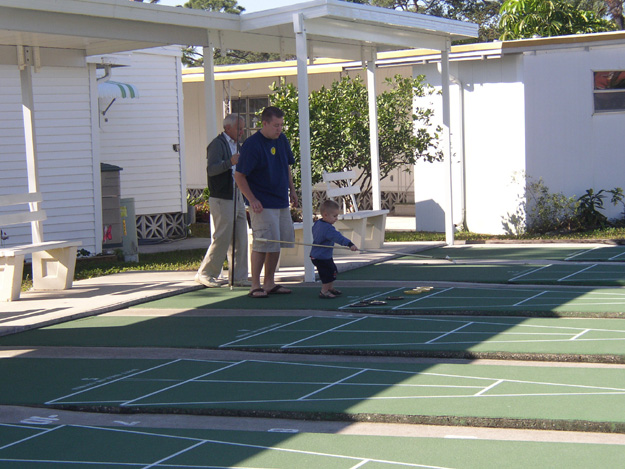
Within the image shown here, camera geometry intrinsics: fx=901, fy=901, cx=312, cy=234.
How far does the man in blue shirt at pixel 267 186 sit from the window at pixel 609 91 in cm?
719

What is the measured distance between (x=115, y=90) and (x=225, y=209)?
598 cm

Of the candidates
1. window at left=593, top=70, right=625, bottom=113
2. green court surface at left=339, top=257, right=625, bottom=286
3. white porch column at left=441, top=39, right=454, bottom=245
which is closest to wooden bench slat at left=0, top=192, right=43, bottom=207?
green court surface at left=339, top=257, right=625, bottom=286

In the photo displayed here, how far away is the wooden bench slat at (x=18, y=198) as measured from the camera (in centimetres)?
900

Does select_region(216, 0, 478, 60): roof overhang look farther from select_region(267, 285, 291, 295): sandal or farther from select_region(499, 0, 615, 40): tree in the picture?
select_region(499, 0, 615, 40): tree

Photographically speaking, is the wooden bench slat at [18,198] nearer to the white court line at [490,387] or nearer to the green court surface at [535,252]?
the green court surface at [535,252]

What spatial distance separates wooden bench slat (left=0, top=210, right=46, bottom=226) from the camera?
894 cm

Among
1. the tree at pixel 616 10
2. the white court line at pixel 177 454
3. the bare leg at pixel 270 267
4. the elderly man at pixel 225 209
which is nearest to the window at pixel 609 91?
the elderly man at pixel 225 209

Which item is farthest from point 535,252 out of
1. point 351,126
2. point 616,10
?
point 616,10

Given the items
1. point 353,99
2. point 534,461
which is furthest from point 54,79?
point 534,461

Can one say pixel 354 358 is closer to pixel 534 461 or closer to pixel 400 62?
pixel 534 461

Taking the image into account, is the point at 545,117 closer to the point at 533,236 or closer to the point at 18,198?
the point at 533,236

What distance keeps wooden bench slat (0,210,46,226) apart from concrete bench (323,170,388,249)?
3634mm

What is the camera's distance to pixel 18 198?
362 inches

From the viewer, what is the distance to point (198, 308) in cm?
830
